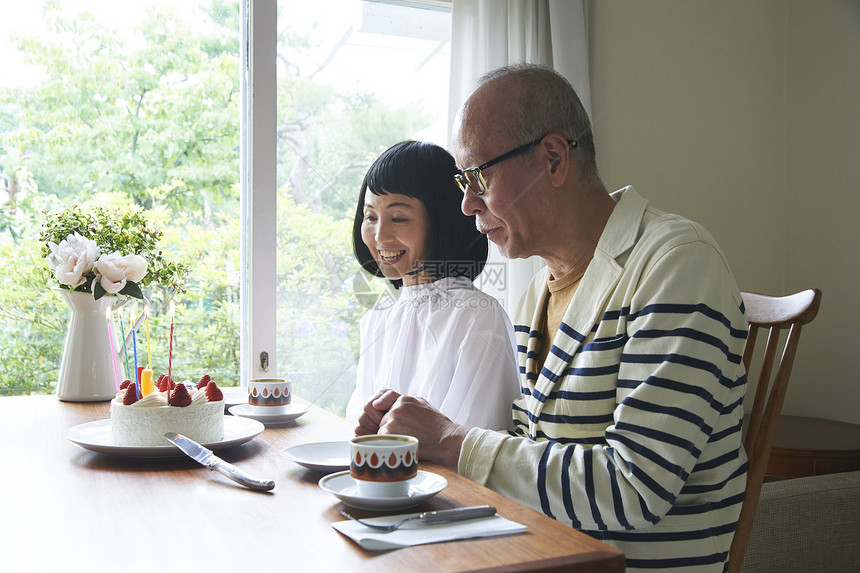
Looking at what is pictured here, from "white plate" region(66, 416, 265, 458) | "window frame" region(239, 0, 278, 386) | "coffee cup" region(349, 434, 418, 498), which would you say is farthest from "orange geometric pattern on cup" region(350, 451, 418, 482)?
"window frame" region(239, 0, 278, 386)

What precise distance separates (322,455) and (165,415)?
0.24 m

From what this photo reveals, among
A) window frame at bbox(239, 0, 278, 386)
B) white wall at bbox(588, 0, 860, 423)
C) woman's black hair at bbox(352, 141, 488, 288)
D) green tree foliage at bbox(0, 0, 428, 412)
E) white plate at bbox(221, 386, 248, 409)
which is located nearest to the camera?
white plate at bbox(221, 386, 248, 409)

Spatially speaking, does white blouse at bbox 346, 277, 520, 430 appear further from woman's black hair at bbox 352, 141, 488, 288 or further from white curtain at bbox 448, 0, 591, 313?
white curtain at bbox 448, 0, 591, 313

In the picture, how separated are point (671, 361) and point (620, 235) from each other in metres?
0.29

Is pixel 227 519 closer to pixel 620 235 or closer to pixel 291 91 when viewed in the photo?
pixel 620 235

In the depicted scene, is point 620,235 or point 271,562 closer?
point 271,562

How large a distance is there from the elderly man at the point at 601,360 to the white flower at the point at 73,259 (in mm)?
794

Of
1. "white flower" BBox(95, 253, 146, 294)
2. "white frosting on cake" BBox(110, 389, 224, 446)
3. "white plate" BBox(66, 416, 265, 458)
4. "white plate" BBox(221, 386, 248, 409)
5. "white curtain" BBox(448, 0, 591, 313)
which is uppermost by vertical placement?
"white curtain" BBox(448, 0, 591, 313)

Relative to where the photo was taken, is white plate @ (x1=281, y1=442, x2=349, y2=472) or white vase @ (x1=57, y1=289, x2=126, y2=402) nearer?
white plate @ (x1=281, y1=442, x2=349, y2=472)

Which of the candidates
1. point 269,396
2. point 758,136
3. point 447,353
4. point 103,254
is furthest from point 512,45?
point 269,396

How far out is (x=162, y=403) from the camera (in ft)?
3.59

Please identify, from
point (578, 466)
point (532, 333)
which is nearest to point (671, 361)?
point (578, 466)

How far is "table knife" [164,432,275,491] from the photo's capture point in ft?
2.87

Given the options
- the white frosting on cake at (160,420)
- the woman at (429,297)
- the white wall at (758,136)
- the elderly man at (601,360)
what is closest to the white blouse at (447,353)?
the woman at (429,297)
